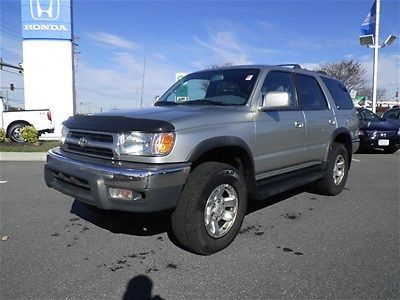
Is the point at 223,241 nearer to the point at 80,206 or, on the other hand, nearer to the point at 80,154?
the point at 80,154

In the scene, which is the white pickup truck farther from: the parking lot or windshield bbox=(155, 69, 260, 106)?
windshield bbox=(155, 69, 260, 106)

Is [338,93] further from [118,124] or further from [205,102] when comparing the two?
[118,124]

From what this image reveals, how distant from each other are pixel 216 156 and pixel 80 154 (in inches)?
57.0

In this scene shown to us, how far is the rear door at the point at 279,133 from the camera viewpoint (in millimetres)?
4762

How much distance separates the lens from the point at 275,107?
16.0ft

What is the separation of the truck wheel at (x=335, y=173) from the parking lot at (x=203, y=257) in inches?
14.2

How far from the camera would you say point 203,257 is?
160 inches

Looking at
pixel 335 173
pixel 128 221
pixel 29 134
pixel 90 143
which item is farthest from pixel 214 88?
pixel 29 134

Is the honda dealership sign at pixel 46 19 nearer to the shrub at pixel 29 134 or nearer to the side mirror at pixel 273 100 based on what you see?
the shrub at pixel 29 134

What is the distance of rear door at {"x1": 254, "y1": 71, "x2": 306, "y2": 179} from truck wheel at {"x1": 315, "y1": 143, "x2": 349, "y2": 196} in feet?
3.67

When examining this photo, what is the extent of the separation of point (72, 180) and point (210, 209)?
4.68 ft

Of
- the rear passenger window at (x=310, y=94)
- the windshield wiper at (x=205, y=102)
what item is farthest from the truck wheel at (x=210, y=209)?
the rear passenger window at (x=310, y=94)

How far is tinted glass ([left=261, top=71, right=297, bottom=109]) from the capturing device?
200 inches

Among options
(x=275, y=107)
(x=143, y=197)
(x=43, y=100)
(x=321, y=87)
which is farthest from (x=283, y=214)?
(x=43, y=100)
